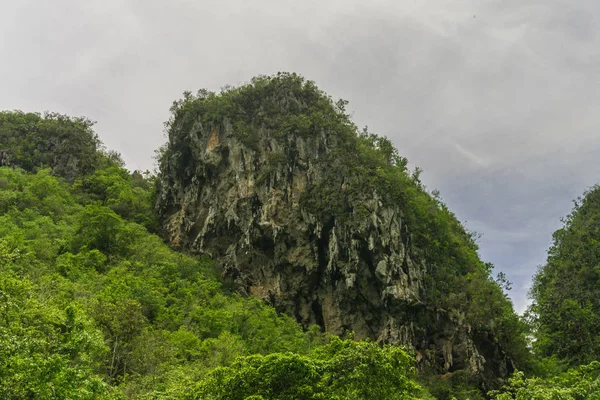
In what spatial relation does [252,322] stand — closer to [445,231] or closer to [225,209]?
[225,209]

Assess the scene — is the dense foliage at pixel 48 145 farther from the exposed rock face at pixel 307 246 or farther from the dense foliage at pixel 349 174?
the exposed rock face at pixel 307 246

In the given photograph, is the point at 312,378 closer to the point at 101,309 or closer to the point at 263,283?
the point at 101,309

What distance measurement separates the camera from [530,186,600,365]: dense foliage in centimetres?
4000

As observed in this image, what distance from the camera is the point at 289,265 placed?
139 feet

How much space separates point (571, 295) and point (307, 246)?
26.0 m

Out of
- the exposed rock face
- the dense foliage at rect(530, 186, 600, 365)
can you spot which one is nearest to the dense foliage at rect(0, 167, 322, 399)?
the exposed rock face

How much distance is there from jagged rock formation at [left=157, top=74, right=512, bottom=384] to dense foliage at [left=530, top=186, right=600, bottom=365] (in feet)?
18.7

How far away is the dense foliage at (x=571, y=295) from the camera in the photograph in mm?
40000

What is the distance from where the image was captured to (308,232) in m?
42.3

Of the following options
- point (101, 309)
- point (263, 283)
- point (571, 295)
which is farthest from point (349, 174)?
point (101, 309)

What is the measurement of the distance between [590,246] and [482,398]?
2322cm

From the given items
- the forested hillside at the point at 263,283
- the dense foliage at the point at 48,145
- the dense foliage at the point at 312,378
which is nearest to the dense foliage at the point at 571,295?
the forested hillside at the point at 263,283

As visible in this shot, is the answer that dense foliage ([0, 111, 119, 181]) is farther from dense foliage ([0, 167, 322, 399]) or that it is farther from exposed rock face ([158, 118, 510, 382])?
exposed rock face ([158, 118, 510, 382])

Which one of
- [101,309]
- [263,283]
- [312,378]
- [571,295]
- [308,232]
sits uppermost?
[308,232]
